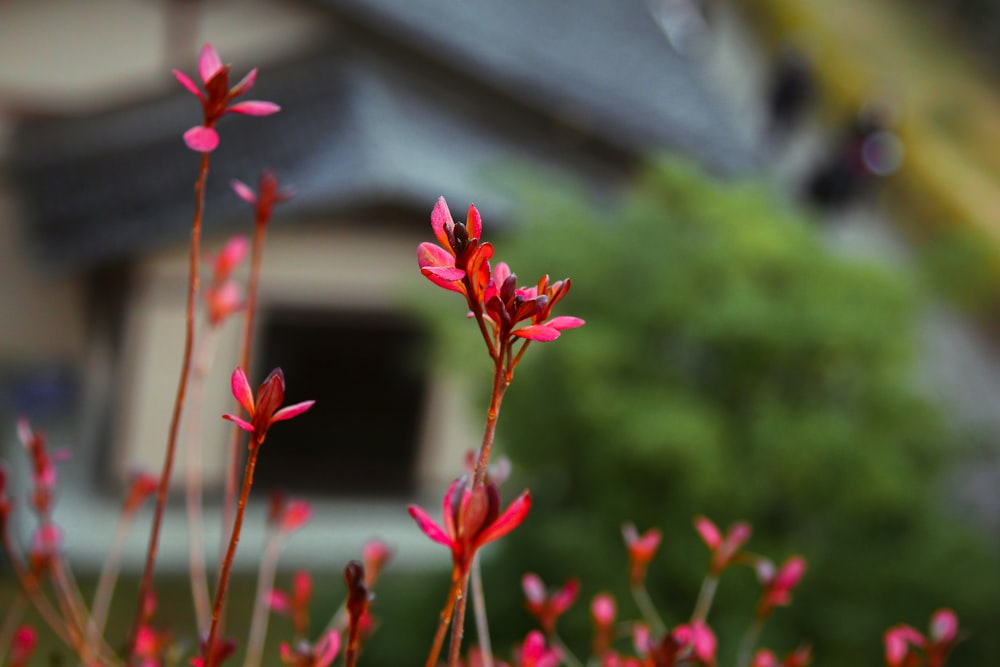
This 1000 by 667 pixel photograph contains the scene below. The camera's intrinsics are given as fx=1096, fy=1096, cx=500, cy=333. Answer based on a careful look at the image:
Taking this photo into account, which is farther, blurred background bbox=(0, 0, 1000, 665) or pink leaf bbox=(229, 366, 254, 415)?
blurred background bbox=(0, 0, 1000, 665)

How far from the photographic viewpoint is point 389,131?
6.79 m

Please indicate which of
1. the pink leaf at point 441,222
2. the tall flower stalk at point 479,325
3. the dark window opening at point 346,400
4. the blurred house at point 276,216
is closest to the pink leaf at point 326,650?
the tall flower stalk at point 479,325

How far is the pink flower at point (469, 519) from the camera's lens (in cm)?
71

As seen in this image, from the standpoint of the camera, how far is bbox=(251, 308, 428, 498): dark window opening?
6.70m

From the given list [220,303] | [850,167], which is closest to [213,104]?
[220,303]

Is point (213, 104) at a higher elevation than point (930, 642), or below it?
higher

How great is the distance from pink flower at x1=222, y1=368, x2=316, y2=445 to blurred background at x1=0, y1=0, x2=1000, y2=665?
11.2 ft

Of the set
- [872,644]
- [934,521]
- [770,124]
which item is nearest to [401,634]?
[872,644]

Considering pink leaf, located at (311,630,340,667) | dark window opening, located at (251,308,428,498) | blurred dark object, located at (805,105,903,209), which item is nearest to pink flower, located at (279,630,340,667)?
pink leaf, located at (311,630,340,667)

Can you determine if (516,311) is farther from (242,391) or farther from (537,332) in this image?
(242,391)

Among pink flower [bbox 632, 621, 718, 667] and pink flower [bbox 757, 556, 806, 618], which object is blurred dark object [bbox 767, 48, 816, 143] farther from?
pink flower [bbox 632, 621, 718, 667]

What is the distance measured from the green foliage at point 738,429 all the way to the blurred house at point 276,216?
1.71 m

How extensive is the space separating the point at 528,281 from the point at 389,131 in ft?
9.07

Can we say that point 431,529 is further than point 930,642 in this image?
No
